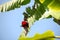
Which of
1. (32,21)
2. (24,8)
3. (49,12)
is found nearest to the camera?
(49,12)

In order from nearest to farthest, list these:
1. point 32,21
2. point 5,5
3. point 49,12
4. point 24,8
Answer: point 49,12 < point 32,21 < point 24,8 < point 5,5

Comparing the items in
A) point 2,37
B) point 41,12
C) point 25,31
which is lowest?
point 2,37

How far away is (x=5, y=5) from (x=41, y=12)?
46 centimetres

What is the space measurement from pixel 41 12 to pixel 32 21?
0.11m

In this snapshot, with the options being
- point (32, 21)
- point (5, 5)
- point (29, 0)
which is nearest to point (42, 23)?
point (32, 21)

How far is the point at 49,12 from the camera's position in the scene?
1.03 m

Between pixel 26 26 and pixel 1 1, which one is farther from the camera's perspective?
pixel 1 1

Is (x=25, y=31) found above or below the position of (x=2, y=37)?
above

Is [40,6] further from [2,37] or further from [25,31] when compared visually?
[2,37]

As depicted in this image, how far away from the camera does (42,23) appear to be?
3.64 feet

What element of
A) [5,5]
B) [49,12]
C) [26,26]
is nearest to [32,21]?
[26,26]

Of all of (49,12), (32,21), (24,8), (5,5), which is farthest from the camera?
(5,5)

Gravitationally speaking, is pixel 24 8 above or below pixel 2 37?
above

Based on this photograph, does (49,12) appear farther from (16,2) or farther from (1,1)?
(1,1)
